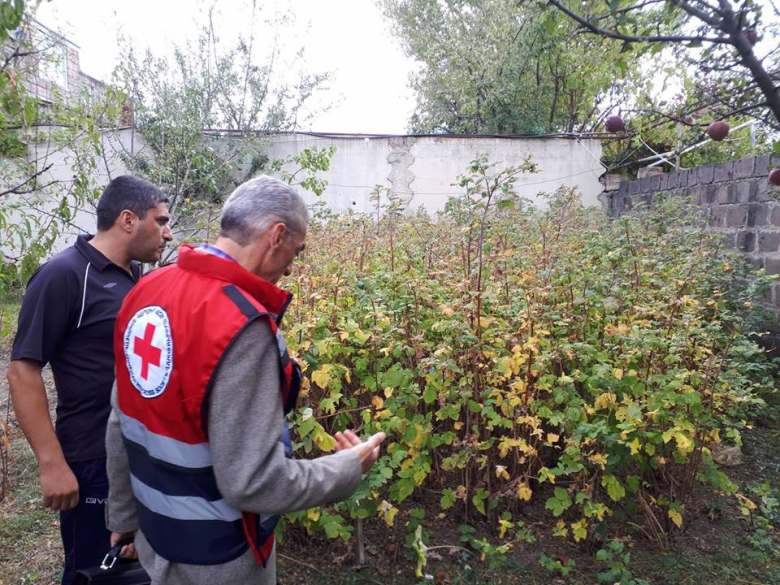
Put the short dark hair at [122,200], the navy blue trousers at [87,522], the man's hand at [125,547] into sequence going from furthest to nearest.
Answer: the short dark hair at [122,200]
the navy blue trousers at [87,522]
the man's hand at [125,547]

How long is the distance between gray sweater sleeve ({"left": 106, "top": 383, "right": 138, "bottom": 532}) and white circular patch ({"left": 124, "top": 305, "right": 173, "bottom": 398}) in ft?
0.88

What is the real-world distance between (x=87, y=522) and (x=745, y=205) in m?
5.32

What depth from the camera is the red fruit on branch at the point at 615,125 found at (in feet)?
7.45

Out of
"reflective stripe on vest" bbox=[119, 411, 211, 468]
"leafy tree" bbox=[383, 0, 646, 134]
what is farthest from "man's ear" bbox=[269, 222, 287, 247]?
"leafy tree" bbox=[383, 0, 646, 134]

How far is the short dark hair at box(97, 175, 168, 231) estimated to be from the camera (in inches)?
83.4

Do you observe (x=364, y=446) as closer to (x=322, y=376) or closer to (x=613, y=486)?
(x=322, y=376)

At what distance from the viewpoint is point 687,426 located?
2.30m

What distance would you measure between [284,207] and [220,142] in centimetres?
1032

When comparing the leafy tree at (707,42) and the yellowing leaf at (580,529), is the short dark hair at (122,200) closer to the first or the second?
the leafy tree at (707,42)

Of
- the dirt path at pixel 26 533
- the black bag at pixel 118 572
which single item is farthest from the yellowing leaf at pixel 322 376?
the dirt path at pixel 26 533

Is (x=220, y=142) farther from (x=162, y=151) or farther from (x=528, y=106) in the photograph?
(x=528, y=106)

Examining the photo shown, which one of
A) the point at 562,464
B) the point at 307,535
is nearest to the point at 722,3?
the point at 562,464

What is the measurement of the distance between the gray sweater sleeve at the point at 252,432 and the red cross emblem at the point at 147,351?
19 centimetres

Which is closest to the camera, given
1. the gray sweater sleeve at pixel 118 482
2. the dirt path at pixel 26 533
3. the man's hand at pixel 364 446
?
the man's hand at pixel 364 446
